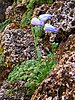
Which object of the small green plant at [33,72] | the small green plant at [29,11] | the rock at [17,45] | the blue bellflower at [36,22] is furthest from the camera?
the small green plant at [29,11]

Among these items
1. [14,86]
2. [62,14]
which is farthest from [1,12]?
[14,86]

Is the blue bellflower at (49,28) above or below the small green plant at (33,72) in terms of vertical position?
above

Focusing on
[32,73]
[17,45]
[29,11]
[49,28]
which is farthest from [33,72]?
[29,11]

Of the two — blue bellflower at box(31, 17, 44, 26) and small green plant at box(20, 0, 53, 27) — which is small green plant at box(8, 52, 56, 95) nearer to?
blue bellflower at box(31, 17, 44, 26)

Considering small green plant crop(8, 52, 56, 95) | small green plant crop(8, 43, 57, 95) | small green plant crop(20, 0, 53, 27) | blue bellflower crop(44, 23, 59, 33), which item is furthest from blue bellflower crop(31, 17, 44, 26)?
small green plant crop(20, 0, 53, 27)

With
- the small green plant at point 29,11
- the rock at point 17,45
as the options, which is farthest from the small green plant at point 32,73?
the small green plant at point 29,11

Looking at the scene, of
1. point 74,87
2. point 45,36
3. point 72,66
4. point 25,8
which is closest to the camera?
point 74,87

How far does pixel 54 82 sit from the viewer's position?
2.74 metres

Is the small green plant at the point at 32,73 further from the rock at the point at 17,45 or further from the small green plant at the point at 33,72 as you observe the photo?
the rock at the point at 17,45

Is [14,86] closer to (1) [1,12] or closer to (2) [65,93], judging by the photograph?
(2) [65,93]

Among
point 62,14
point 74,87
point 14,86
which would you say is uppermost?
point 62,14

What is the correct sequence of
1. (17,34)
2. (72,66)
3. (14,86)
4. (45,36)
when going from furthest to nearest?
(17,34) → (45,36) → (14,86) → (72,66)

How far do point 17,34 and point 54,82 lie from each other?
2.22 m

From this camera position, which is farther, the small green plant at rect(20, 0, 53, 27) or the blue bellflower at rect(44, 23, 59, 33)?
the small green plant at rect(20, 0, 53, 27)
